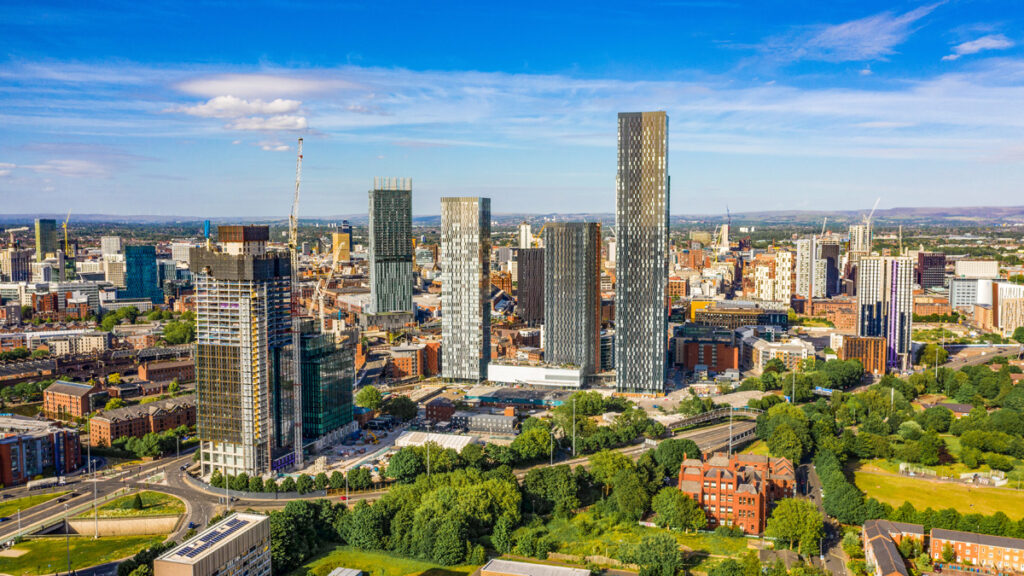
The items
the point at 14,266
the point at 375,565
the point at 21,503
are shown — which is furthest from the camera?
the point at 14,266

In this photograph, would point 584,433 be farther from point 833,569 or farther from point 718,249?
point 718,249

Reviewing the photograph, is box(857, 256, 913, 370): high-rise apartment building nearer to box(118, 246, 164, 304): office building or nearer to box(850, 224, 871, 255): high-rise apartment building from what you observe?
box(850, 224, 871, 255): high-rise apartment building

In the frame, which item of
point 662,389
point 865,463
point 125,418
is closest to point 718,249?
point 662,389

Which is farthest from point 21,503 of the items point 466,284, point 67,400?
point 466,284

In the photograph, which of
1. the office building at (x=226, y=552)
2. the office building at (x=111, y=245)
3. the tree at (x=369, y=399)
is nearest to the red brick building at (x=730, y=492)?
the office building at (x=226, y=552)

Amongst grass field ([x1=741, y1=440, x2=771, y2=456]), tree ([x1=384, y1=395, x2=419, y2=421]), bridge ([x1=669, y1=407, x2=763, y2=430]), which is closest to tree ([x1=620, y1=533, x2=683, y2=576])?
grass field ([x1=741, y1=440, x2=771, y2=456])

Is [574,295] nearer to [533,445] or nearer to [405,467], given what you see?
[533,445]

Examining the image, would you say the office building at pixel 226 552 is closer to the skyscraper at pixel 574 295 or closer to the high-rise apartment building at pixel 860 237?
the skyscraper at pixel 574 295
